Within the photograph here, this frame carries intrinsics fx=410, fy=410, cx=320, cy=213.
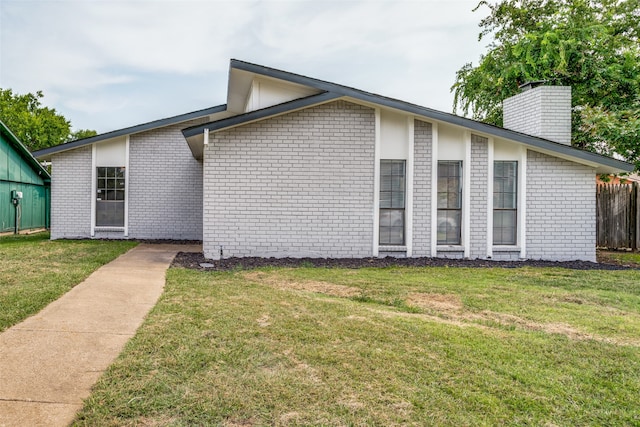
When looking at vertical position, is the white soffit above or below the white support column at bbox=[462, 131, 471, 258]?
above

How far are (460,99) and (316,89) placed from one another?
11173 millimetres

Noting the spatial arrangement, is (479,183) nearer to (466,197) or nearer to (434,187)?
(466,197)

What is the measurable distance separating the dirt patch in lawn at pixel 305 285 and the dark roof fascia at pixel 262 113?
3.22 m

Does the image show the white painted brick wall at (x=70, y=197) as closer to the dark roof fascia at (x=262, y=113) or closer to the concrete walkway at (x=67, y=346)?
the dark roof fascia at (x=262, y=113)

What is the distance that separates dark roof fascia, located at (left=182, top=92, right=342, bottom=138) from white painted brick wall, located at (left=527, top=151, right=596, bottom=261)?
15.7ft

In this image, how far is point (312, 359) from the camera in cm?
336

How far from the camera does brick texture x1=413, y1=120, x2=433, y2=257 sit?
9023 mm

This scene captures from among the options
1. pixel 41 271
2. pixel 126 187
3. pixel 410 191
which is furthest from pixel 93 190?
pixel 410 191

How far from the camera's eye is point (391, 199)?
9.13 metres

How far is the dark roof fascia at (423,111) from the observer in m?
8.54

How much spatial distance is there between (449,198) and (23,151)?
16.8 meters

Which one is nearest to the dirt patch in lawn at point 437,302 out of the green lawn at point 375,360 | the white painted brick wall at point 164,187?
the green lawn at point 375,360

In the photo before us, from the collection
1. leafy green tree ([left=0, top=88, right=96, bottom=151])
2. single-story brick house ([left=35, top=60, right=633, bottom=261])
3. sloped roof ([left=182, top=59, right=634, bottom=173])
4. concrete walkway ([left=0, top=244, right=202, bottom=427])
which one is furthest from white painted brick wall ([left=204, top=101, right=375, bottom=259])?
leafy green tree ([left=0, top=88, right=96, bottom=151])

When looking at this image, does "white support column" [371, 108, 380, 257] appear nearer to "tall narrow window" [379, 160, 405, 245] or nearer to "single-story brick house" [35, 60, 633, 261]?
"single-story brick house" [35, 60, 633, 261]
